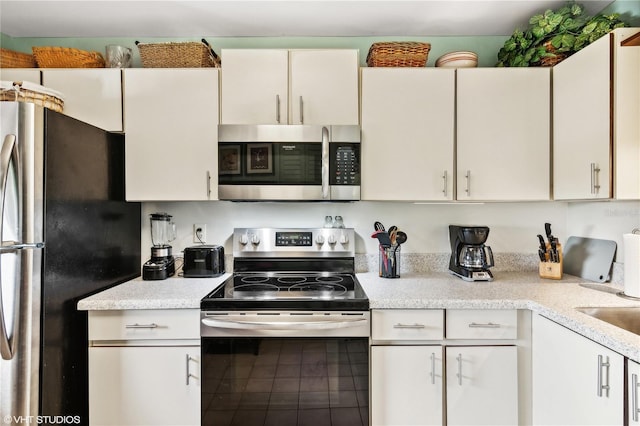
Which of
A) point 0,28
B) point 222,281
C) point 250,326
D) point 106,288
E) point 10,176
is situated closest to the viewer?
point 10,176

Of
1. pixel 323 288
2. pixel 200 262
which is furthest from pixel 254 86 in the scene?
pixel 323 288

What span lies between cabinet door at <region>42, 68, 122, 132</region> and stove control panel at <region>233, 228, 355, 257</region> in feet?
3.25

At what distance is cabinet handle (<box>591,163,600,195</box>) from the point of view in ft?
5.06

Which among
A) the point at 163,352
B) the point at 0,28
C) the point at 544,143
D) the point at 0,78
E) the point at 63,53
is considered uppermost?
the point at 0,28

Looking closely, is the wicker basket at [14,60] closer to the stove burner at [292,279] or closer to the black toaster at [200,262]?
the black toaster at [200,262]

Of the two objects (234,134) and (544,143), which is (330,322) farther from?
(544,143)

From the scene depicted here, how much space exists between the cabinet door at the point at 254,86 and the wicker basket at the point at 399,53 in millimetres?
521

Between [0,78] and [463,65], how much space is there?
2.61 m

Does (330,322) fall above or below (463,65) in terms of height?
below

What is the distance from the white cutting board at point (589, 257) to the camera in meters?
1.81

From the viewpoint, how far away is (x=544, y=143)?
73.2 inches

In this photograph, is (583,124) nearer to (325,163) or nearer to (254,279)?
(325,163)

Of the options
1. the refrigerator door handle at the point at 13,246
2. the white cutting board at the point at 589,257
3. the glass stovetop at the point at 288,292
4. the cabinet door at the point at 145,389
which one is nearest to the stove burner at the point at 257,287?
the glass stovetop at the point at 288,292

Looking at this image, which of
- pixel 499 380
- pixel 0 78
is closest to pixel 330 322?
pixel 499 380
